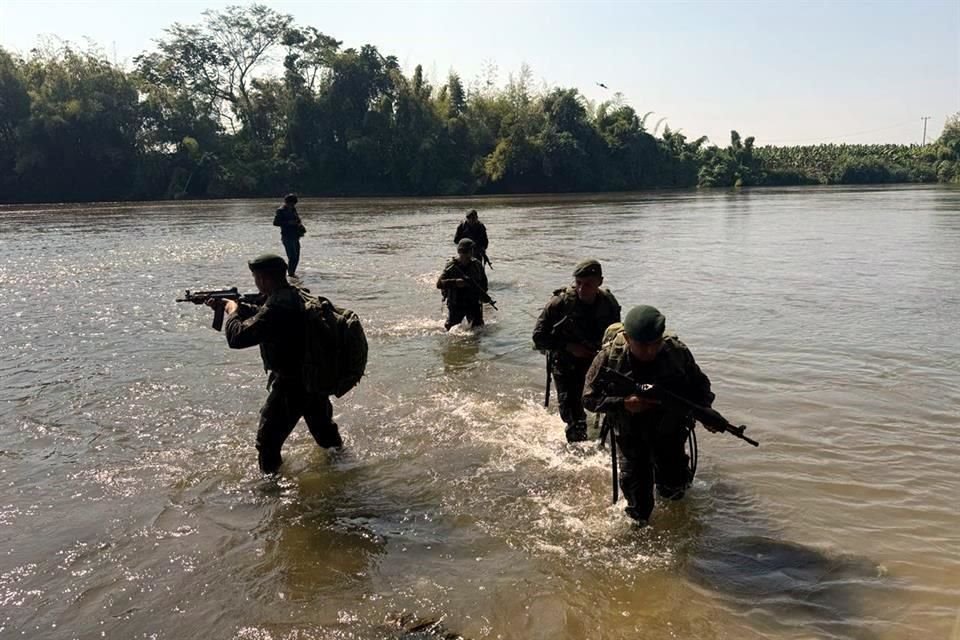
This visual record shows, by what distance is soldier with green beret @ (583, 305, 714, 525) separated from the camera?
14.1ft

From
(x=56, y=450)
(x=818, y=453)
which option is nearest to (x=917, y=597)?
(x=818, y=453)

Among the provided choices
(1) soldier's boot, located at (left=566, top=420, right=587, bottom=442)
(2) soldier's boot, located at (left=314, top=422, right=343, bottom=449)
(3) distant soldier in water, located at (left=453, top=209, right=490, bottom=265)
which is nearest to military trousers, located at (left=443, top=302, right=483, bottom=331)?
(3) distant soldier in water, located at (left=453, top=209, right=490, bottom=265)

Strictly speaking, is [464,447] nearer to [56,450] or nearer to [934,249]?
[56,450]

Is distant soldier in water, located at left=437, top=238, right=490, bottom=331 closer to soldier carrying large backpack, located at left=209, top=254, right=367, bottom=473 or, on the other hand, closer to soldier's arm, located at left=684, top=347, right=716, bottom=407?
soldier carrying large backpack, located at left=209, top=254, right=367, bottom=473

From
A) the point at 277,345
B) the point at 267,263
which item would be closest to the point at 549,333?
the point at 277,345

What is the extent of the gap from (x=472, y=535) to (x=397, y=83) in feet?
207

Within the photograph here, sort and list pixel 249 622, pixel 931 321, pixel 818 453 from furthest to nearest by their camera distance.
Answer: pixel 931 321 → pixel 818 453 → pixel 249 622

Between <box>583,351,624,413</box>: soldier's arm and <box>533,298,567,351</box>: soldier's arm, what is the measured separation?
3.97ft

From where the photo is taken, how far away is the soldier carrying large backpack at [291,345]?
5.01 m

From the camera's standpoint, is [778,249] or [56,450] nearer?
→ [56,450]

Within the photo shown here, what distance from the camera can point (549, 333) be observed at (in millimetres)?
5875

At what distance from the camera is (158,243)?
23.2m

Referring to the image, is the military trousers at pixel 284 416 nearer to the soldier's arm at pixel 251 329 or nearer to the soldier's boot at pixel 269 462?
the soldier's boot at pixel 269 462

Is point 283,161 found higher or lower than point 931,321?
higher
